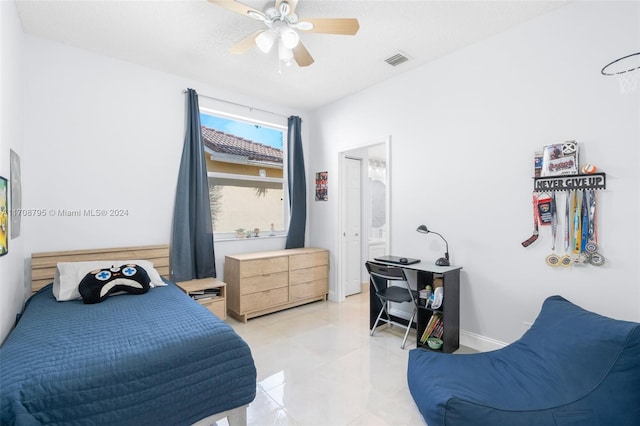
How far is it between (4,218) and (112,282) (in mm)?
820

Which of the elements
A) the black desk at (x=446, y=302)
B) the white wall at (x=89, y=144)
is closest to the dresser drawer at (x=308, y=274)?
the black desk at (x=446, y=302)

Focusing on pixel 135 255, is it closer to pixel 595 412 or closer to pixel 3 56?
pixel 3 56

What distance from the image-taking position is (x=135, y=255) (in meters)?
3.18

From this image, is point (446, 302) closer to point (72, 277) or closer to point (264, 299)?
point (264, 299)

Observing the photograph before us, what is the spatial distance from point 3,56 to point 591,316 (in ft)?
13.4

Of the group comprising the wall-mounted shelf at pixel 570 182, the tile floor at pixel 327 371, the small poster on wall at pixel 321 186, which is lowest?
the tile floor at pixel 327 371

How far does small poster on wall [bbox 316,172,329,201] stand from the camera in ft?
14.8

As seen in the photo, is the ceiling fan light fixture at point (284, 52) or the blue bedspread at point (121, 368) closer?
the blue bedspread at point (121, 368)

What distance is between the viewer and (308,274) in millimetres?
4199

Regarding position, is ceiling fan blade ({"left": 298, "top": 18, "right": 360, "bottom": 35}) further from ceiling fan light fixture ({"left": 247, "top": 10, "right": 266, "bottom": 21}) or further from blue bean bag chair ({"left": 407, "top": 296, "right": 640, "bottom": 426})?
blue bean bag chair ({"left": 407, "top": 296, "right": 640, "bottom": 426})

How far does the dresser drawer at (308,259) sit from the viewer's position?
4.05m

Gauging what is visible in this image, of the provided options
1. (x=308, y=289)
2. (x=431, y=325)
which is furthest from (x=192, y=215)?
(x=431, y=325)

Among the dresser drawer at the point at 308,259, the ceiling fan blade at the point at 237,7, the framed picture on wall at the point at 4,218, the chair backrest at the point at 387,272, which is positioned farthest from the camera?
the dresser drawer at the point at 308,259

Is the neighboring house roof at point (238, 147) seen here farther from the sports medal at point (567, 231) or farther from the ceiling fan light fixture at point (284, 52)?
the sports medal at point (567, 231)
